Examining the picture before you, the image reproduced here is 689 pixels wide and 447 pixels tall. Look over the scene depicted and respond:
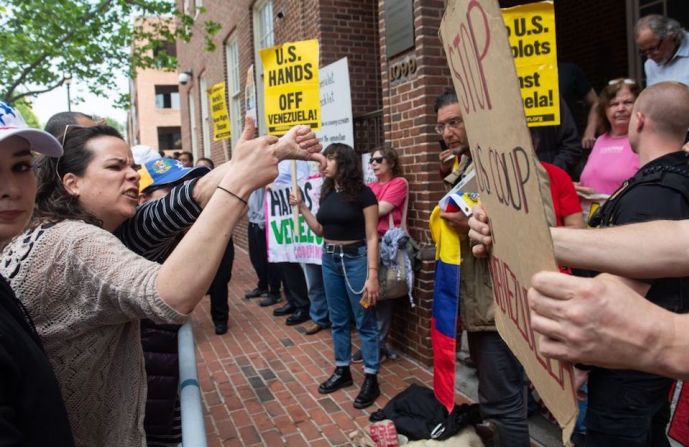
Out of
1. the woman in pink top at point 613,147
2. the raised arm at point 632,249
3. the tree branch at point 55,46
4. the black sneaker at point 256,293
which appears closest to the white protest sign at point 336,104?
the black sneaker at point 256,293

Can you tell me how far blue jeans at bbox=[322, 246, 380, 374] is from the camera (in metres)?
4.29

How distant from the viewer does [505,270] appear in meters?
1.27

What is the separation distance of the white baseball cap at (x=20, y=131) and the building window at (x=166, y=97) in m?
44.1

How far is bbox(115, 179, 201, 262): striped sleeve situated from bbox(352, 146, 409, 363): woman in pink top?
2794 mm

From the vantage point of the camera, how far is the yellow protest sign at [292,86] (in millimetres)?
5184

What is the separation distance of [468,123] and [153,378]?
5.95 feet

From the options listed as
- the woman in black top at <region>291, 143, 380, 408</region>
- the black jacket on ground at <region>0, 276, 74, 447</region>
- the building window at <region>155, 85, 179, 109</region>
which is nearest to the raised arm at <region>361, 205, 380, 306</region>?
the woman in black top at <region>291, 143, 380, 408</region>

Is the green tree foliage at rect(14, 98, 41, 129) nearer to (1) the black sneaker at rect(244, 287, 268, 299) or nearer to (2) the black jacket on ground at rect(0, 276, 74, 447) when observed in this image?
(2) the black jacket on ground at rect(0, 276, 74, 447)

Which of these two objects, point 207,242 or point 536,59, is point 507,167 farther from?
point 536,59

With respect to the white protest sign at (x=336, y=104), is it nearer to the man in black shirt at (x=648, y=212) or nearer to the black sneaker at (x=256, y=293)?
the black sneaker at (x=256, y=293)

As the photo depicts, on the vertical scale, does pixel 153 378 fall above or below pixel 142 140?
below

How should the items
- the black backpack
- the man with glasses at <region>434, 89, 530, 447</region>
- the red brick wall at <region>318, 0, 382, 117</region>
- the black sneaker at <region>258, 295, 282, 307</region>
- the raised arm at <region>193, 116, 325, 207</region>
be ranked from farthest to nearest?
the black sneaker at <region>258, 295, 282, 307</region>, the red brick wall at <region>318, 0, 382, 117</region>, the black backpack, the man with glasses at <region>434, 89, 530, 447</region>, the raised arm at <region>193, 116, 325, 207</region>

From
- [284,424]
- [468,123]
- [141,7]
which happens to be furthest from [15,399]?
[141,7]

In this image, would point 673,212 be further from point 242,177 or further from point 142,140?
point 142,140
